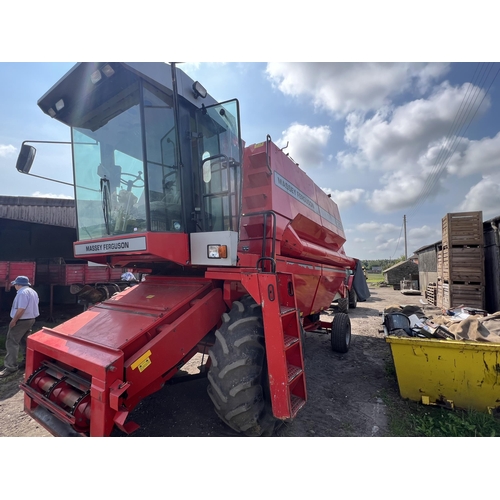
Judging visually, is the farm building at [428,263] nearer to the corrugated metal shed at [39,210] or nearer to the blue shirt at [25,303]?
the blue shirt at [25,303]

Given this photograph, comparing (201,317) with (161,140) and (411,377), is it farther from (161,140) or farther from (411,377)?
(411,377)

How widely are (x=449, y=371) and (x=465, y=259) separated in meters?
5.81

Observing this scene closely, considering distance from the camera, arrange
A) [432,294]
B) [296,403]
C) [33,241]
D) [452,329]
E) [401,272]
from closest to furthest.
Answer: [296,403]
[452,329]
[33,241]
[432,294]
[401,272]

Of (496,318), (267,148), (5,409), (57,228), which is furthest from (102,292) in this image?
(496,318)

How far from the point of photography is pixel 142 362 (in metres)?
2.33

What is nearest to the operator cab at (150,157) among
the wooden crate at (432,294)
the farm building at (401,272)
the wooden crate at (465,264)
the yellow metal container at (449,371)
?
the yellow metal container at (449,371)

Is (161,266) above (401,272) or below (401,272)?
above

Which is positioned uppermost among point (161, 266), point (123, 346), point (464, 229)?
point (464, 229)

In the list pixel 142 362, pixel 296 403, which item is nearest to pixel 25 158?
pixel 142 362

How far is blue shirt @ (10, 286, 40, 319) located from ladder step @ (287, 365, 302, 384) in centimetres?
501

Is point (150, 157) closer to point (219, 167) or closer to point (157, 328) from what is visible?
point (219, 167)

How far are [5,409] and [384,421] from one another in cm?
449

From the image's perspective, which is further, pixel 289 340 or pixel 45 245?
pixel 45 245

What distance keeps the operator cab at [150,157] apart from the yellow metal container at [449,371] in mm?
2510
